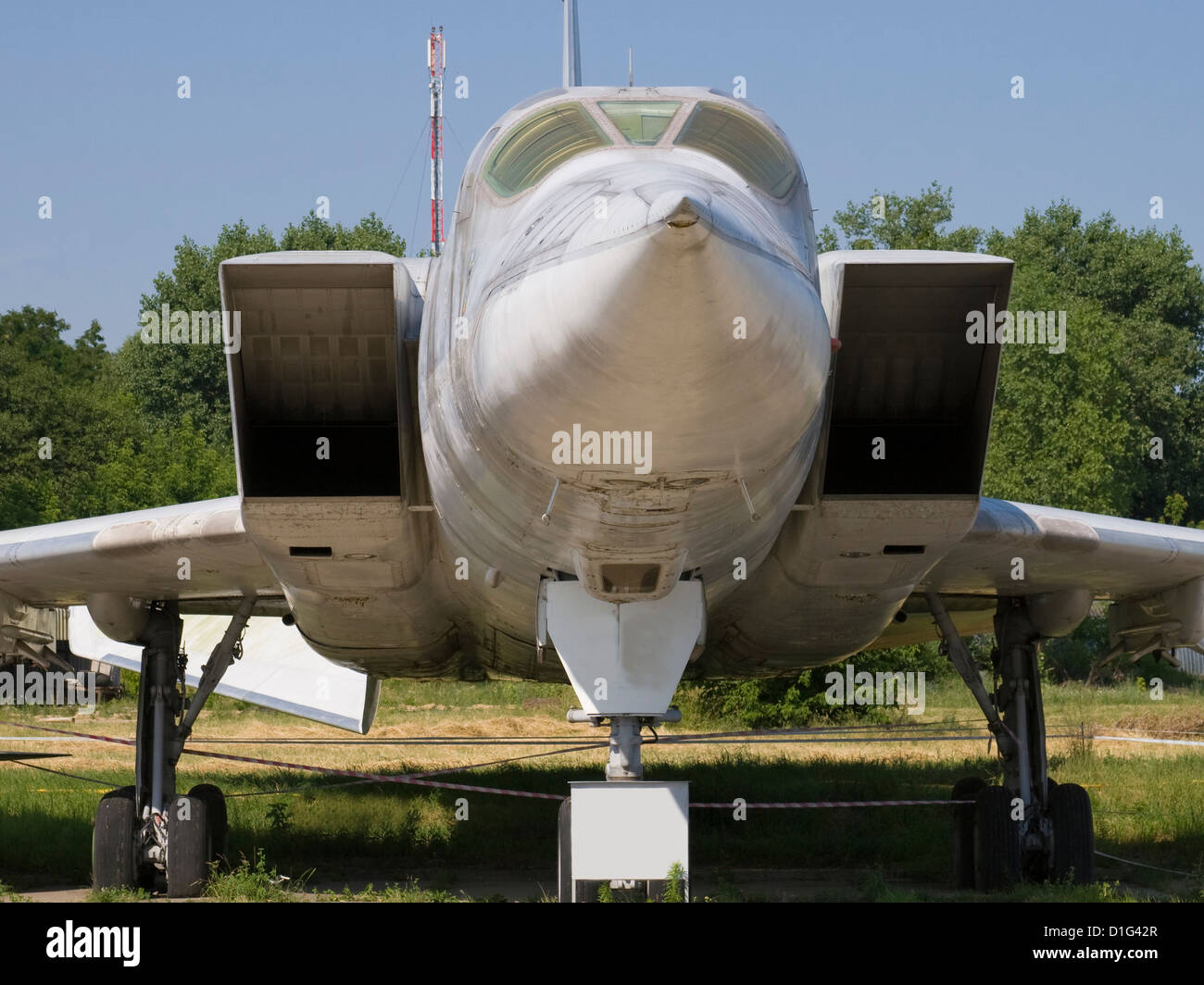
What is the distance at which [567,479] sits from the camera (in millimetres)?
4258

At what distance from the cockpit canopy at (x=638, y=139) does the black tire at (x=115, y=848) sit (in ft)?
17.1

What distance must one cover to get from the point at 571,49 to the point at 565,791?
288 inches

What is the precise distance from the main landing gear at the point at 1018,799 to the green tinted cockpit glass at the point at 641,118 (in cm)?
474

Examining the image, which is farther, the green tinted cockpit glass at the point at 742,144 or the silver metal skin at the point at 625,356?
the green tinted cockpit glass at the point at 742,144

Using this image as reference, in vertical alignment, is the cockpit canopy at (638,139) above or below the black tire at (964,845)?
above

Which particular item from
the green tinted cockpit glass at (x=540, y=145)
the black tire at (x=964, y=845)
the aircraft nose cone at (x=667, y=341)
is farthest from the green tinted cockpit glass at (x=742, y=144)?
the black tire at (x=964, y=845)

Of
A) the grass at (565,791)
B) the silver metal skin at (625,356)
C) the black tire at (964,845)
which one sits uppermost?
the silver metal skin at (625,356)

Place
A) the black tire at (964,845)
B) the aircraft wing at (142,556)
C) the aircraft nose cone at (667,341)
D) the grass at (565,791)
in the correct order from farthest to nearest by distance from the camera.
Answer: the grass at (565,791), the black tire at (964,845), the aircraft wing at (142,556), the aircraft nose cone at (667,341)

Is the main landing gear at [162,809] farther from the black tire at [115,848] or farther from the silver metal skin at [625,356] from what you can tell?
the silver metal skin at [625,356]

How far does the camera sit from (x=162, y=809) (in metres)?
8.87

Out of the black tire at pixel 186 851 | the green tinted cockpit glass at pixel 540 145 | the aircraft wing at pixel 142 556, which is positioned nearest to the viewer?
the green tinted cockpit glass at pixel 540 145

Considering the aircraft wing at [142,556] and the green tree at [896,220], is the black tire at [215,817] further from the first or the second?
the green tree at [896,220]

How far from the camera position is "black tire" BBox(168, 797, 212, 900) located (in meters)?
8.51

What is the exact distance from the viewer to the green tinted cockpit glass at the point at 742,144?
514cm
